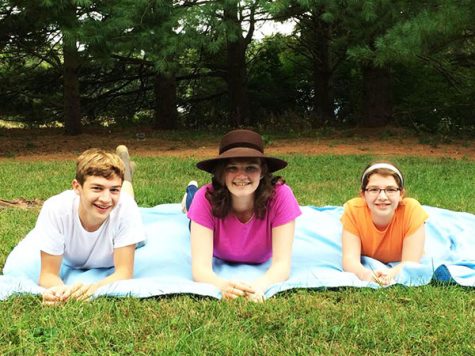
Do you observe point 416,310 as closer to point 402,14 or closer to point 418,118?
point 402,14

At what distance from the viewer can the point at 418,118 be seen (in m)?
15.2

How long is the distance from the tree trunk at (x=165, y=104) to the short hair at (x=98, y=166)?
12.9 meters

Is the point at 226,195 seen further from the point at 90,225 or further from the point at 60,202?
the point at 60,202

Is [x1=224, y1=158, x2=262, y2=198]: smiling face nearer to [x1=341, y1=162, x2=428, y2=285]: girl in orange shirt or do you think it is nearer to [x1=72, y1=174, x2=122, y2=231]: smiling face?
[x1=72, y1=174, x2=122, y2=231]: smiling face

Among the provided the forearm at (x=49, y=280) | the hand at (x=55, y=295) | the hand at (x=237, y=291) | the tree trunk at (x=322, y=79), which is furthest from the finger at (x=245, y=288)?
the tree trunk at (x=322, y=79)

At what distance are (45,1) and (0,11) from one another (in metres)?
2.27

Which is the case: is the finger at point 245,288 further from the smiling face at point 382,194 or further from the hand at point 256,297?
the smiling face at point 382,194

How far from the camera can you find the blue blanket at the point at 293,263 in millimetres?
3242

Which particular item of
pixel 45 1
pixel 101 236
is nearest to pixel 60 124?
pixel 45 1

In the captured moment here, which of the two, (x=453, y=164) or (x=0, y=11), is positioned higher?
(x=0, y=11)

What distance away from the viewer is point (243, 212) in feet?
12.0

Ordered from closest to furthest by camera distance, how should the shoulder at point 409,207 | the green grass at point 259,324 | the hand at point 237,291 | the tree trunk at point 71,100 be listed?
the green grass at point 259,324, the hand at point 237,291, the shoulder at point 409,207, the tree trunk at point 71,100

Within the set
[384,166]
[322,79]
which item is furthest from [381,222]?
[322,79]

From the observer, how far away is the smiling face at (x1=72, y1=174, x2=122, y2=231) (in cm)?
324
